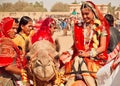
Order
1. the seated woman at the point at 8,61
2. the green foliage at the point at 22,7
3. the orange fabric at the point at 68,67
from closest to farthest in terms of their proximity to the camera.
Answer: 1. the orange fabric at the point at 68,67
2. the seated woman at the point at 8,61
3. the green foliage at the point at 22,7

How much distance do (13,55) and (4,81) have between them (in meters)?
0.27

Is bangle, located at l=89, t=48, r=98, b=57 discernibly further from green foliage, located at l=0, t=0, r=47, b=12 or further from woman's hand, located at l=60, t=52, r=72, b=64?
green foliage, located at l=0, t=0, r=47, b=12

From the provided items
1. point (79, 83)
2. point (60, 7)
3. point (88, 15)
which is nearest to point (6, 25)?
point (88, 15)

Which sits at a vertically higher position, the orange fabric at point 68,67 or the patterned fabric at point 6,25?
the patterned fabric at point 6,25

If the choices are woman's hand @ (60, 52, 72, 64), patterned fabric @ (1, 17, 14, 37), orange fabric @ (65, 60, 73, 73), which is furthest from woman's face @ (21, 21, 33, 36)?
orange fabric @ (65, 60, 73, 73)

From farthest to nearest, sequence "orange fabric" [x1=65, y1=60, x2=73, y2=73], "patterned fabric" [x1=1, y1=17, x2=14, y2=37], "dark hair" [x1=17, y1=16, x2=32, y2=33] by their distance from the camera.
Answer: "dark hair" [x1=17, y1=16, x2=32, y2=33] → "patterned fabric" [x1=1, y1=17, x2=14, y2=37] → "orange fabric" [x1=65, y1=60, x2=73, y2=73]

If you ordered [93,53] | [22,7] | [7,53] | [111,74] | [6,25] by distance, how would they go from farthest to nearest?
[22,7], [6,25], [7,53], [93,53], [111,74]

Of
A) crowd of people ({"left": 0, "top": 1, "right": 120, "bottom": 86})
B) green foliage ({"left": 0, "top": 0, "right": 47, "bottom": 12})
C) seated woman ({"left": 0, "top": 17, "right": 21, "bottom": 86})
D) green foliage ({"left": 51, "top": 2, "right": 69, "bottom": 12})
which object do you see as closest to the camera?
crowd of people ({"left": 0, "top": 1, "right": 120, "bottom": 86})

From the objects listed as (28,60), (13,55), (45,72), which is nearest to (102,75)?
(45,72)

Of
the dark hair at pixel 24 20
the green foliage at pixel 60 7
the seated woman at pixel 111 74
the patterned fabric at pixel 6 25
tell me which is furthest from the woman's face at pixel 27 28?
the green foliage at pixel 60 7

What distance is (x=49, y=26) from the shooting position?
4.32 m

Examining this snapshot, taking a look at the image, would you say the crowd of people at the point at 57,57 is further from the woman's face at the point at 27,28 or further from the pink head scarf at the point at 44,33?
the woman's face at the point at 27,28

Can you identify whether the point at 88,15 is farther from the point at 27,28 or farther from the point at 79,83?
the point at 27,28

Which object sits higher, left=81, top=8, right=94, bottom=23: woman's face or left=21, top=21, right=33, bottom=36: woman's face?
left=81, top=8, right=94, bottom=23: woman's face
